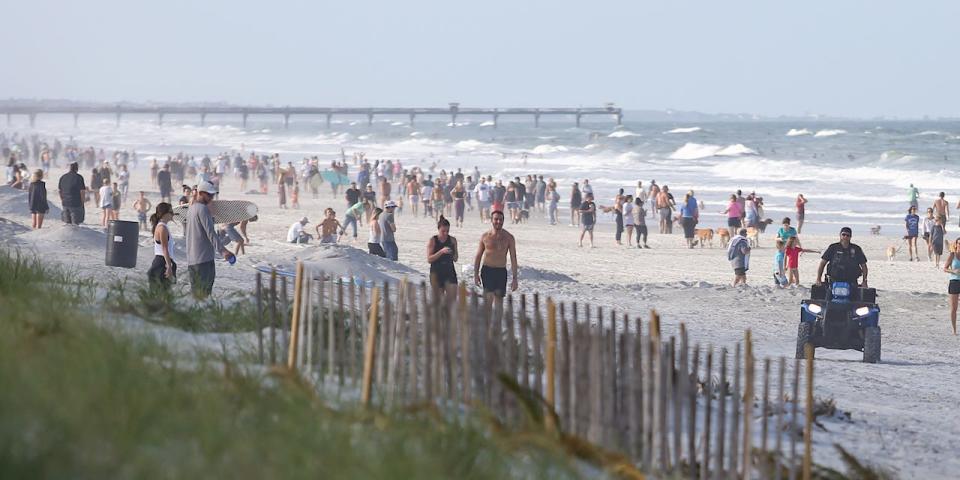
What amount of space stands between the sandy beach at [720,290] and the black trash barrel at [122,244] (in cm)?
23

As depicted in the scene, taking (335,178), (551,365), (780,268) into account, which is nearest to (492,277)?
(551,365)

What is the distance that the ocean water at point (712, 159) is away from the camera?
45.9 m

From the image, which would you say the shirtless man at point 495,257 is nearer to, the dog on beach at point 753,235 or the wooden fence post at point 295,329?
the wooden fence post at point 295,329

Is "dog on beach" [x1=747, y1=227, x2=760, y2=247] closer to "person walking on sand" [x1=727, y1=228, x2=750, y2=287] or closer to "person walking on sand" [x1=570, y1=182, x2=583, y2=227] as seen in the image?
"person walking on sand" [x1=570, y1=182, x2=583, y2=227]

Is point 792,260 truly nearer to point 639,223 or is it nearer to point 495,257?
point 639,223

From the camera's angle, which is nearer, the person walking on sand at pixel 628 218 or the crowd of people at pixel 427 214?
the crowd of people at pixel 427 214

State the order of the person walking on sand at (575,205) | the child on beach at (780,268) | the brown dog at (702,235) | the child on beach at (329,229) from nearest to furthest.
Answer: the child on beach at (780,268) < the child on beach at (329,229) < the brown dog at (702,235) < the person walking on sand at (575,205)

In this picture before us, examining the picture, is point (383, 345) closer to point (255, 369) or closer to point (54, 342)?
point (255, 369)

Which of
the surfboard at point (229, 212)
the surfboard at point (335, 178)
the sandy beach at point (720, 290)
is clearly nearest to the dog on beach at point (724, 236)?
the sandy beach at point (720, 290)

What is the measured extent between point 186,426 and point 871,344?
8818 millimetres

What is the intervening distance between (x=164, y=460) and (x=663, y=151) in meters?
80.0

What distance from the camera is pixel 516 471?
5332 mm

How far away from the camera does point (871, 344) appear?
12086 millimetres

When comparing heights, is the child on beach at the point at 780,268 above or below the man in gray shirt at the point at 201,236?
below
